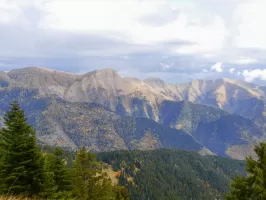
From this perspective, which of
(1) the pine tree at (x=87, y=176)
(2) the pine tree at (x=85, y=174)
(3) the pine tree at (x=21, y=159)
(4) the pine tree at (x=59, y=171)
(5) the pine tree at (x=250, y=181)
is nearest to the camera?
(3) the pine tree at (x=21, y=159)

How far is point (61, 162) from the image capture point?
48594mm

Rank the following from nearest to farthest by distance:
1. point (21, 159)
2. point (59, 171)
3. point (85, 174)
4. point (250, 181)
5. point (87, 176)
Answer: point (21, 159)
point (250, 181)
point (59, 171)
point (85, 174)
point (87, 176)

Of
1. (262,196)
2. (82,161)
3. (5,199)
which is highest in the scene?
(5,199)

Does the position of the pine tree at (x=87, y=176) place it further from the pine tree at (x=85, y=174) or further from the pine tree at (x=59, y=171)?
the pine tree at (x=59, y=171)

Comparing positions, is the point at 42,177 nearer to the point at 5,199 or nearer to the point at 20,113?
the point at 20,113

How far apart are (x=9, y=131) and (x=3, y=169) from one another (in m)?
4.38

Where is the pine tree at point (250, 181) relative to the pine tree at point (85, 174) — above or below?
above

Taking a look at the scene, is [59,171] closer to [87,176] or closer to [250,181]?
[87,176]

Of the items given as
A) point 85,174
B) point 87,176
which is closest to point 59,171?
point 85,174

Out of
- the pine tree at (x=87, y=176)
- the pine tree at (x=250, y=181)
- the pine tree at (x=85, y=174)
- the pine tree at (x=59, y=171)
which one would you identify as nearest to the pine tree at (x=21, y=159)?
the pine tree at (x=59, y=171)

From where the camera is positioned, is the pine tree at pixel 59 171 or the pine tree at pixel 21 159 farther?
the pine tree at pixel 59 171

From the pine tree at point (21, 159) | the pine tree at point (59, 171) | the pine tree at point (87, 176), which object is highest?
the pine tree at point (21, 159)

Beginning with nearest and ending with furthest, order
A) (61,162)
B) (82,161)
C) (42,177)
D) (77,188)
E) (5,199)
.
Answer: (5,199) → (42,177) → (61,162) → (77,188) → (82,161)

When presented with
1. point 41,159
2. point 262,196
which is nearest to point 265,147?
point 262,196
